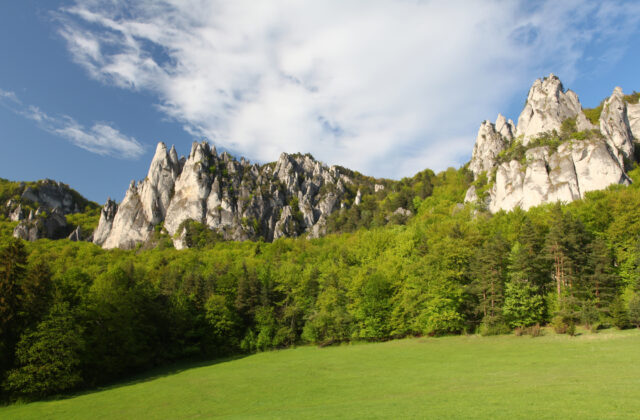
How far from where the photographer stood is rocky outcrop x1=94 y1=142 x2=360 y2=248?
10888 centimetres

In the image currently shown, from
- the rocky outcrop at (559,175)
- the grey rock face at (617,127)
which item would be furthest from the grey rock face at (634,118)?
the rocky outcrop at (559,175)

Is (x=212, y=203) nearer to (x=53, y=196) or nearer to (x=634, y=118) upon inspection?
(x=53, y=196)

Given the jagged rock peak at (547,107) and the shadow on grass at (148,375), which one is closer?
the shadow on grass at (148,375)

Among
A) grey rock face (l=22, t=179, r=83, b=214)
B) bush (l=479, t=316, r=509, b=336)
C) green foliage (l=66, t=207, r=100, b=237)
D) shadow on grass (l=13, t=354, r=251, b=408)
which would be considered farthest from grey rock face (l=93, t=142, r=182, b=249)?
bush (l=479, t=316, r=509, b=336)

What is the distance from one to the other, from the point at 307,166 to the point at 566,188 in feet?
314

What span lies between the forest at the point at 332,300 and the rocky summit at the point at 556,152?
25.9ft

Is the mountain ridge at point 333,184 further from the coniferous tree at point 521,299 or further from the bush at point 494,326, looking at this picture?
the bush at point 494,326

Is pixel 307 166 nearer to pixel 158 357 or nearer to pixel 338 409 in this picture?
pixel 158 357

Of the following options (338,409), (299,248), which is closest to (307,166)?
(299,248)

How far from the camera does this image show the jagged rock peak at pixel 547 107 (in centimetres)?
8781

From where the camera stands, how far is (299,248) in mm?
82938

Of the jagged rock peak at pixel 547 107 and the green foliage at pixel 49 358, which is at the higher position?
the jagged rock peak at pixel 547 107

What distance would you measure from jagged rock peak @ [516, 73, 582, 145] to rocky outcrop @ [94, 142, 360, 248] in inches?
2518

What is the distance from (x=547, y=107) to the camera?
296ft
